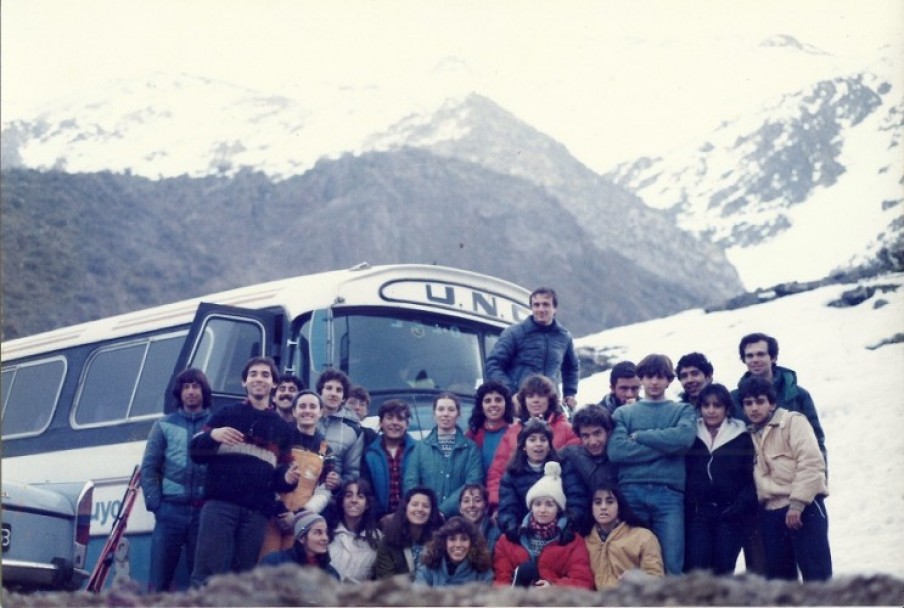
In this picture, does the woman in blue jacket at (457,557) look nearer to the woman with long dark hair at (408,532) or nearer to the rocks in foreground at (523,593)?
the woman with long dark hair at (408,532)

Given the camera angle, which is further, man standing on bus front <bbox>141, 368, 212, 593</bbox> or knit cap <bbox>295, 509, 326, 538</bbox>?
man standing on bus front <bbox>141, 368, 212, 593</bbox>

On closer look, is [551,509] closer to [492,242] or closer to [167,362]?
[167,362]

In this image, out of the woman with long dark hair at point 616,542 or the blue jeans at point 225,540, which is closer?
the woman with long dark hair at point 616,542

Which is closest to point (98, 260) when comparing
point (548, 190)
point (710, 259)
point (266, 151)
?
point (266, 151)

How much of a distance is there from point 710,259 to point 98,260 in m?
25.7

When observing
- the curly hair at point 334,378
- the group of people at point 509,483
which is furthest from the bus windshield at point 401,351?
the group of people at point 509,483

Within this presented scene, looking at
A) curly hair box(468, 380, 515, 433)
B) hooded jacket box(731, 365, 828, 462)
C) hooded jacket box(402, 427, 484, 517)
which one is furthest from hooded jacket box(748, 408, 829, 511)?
hooded jacket box(402, 427, 484, 517)

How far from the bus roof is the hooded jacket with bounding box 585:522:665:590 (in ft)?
9.84

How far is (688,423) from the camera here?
597 cm

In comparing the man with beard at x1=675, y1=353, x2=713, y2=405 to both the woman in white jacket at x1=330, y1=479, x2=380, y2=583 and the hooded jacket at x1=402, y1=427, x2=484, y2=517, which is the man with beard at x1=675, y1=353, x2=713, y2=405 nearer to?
the hooded jacket at x1=402, y1=427, x2=484, y2=517

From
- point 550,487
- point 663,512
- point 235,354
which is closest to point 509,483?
point 550,487

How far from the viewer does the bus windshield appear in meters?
7.82

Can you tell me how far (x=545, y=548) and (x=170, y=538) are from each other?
101 inches

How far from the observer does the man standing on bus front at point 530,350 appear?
7.61 metres
